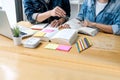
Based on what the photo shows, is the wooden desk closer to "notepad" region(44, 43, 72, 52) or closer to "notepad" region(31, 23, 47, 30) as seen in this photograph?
"notepad" region(44, 43, 72, 52)

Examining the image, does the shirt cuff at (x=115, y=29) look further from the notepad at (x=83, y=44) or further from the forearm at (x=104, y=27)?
the notepad at (x=83, y=44)

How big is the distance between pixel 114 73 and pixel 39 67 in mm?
443

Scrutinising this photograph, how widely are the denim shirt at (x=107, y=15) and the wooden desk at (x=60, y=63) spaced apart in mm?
418

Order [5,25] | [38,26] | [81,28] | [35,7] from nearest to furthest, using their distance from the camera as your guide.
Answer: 1. [5,25]
2. [81,28]
3. [38,26]
4. [35,7]

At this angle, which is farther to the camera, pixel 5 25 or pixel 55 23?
pixel 55 23

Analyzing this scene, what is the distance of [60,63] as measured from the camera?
1.26m

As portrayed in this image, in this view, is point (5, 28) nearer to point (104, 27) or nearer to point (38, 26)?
point (38, 26)

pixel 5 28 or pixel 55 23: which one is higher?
pixel 5 28

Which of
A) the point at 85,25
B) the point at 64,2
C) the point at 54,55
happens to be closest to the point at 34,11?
the point at 64,2

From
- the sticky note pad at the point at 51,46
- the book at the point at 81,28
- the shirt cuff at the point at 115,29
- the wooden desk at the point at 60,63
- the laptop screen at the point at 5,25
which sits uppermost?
the laptop screen at the point at 5,25

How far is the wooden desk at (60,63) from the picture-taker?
1.11 meters

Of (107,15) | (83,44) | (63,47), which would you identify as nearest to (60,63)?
(63,47)

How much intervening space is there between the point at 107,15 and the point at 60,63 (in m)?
0.97

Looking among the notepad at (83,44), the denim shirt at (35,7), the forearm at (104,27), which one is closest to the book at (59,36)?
the notepad at (83,44)
